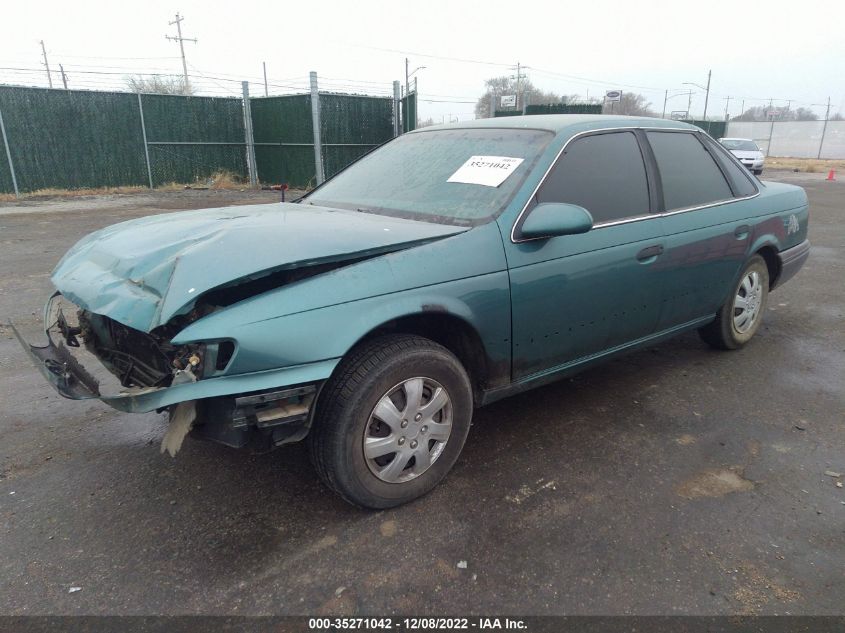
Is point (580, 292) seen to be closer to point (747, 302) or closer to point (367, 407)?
point (367, 407)

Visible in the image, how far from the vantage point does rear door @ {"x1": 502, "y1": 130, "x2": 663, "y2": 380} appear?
109 inches

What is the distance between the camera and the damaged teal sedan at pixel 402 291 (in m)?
2.12

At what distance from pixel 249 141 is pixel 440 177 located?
49.9 feet

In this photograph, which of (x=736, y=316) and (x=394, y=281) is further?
(x=736, y=316)

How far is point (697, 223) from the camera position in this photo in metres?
3.60

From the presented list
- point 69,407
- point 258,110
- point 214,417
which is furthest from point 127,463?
point 258,110

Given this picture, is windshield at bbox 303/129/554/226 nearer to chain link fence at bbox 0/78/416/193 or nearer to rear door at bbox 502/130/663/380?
rear door at bbox 502/130/663/380

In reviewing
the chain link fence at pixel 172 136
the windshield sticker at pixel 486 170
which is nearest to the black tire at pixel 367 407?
the windshield sticker at pixel 486 170

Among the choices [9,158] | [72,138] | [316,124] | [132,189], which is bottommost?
[132,189]

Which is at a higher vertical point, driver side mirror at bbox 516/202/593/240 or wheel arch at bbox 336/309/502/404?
driver side mirror at bbox 516/202/593/240

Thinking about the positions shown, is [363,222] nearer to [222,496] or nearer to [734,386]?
[222,496]

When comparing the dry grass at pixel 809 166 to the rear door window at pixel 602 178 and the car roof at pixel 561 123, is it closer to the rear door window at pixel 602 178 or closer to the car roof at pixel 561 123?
the car roof at pixel 561 123

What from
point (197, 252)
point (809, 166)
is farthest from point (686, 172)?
point (809, 166)

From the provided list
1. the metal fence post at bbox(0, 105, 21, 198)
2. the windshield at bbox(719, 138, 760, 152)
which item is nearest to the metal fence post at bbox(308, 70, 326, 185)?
the metal fence post at bbox(0, 105, 21, 198)
